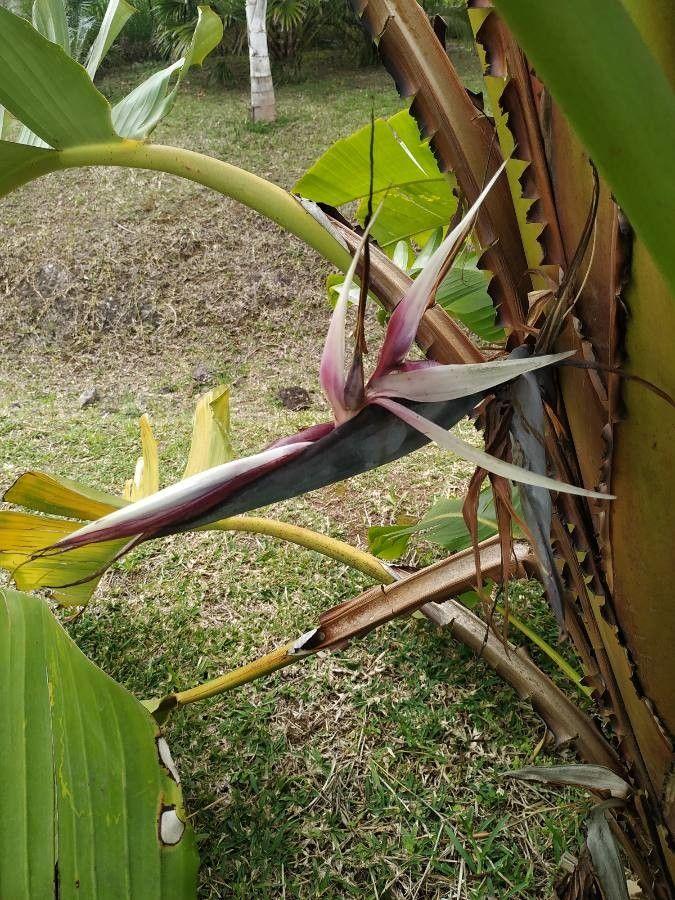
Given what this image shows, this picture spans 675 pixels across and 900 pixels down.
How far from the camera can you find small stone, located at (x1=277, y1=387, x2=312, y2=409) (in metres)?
1.88

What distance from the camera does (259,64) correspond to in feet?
10.9

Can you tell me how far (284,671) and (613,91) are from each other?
0.87 meters

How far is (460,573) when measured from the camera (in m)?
0.63

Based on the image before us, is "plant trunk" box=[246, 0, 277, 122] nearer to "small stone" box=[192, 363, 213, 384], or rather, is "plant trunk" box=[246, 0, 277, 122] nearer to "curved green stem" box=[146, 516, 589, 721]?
"small stone" box=[192, 363, 213, 384]

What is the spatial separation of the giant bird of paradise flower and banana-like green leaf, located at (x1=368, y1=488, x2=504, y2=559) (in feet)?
1.65

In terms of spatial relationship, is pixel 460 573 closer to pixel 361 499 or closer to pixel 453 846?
pixel 453 846

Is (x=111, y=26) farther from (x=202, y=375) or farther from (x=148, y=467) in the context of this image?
(x=202, y=375)

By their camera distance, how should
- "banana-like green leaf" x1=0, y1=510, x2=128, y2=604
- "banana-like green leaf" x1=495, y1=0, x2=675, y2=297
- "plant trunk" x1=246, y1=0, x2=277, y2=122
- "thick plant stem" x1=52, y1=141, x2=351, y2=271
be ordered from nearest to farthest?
"banana-like green leaf" x1=495, y1=0, x2=675, y2=297 → "thick plant stem" x1=52, y1=141, x2=351, y2=271 → "banana-like green leaf" x1=0, y1=510, x2=128, y2=604 → "plant trunk" x1=246, y1=0, x2=277, y2=122

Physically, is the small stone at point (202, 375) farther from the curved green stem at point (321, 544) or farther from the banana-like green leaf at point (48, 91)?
the banana-like green leaf at point (48, 91)

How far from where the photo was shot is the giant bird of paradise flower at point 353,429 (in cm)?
27

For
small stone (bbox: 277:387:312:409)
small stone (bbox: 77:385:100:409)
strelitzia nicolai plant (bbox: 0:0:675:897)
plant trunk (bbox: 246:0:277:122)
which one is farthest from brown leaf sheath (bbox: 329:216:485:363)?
plant trunk (bbox: 246:0:277:122)

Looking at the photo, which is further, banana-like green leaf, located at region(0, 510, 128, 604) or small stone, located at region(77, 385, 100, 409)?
small stone, located at region(77, 385, 100, 409)

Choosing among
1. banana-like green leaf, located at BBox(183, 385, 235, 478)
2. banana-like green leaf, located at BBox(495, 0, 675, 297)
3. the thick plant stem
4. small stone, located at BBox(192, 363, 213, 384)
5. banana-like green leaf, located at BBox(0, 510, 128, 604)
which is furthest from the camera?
small stone, located at BBox(192, 363, 213, 384)

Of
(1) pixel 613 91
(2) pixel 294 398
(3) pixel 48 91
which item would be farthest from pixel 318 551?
(2) pixel 294 398
